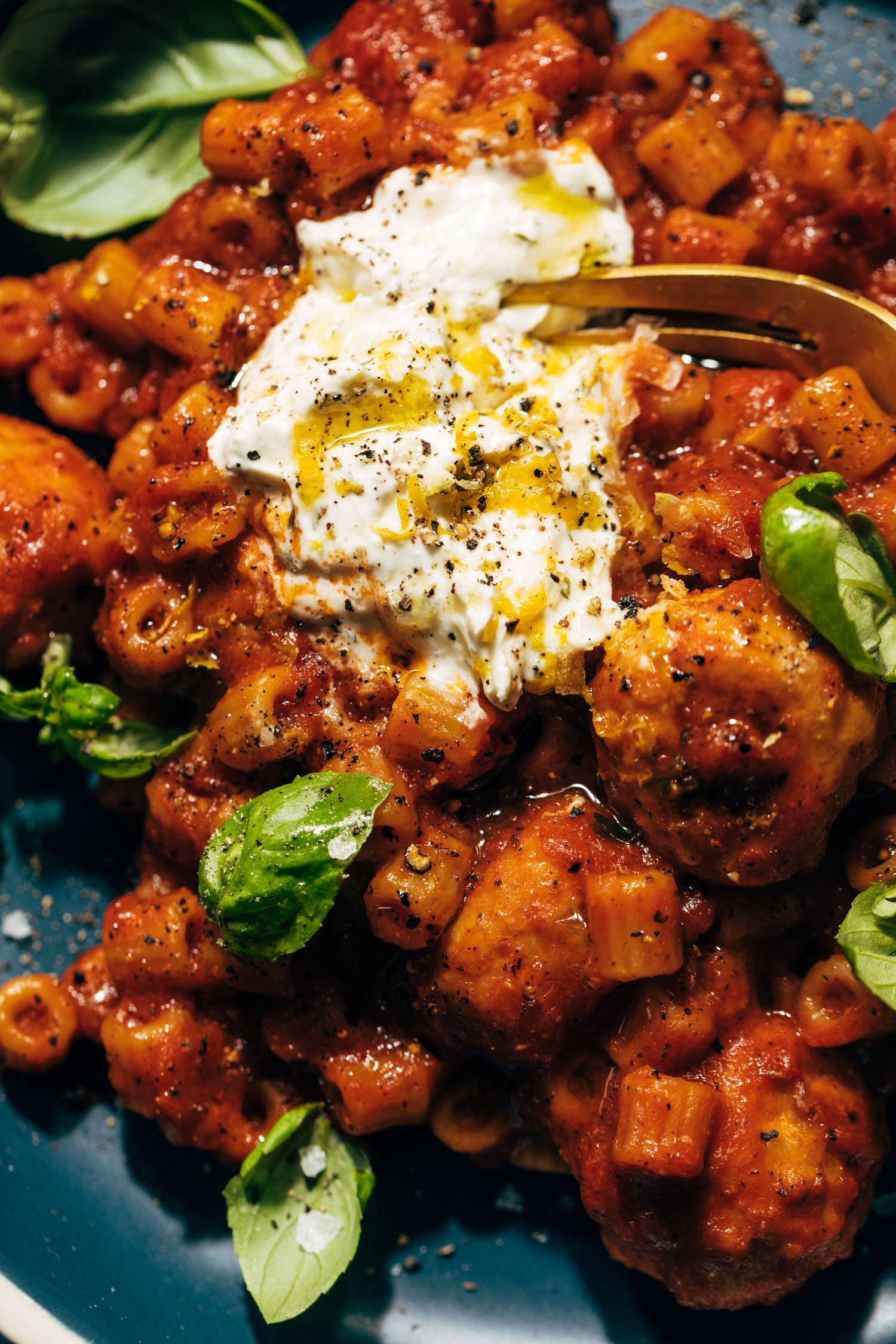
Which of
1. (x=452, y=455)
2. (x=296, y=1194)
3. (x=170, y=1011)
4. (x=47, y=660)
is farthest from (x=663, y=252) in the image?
(x=296, y=1194)

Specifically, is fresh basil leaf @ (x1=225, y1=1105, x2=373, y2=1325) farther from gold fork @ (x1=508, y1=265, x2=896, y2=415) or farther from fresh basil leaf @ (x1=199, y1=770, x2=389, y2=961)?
gold fork @ (x1=508, y1=265, x2=896, y2=415)

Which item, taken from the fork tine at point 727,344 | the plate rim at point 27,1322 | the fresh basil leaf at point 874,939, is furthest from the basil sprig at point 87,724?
the fresh basil leaf at point 874,939

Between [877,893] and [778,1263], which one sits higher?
[877,893]

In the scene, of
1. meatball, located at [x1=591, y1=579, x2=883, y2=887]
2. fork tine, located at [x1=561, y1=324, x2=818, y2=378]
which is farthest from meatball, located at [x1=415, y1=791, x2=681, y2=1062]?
fork tine, located at [x1=561, y1=324, x2=818, y2=378]

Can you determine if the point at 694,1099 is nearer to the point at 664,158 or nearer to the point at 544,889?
the point at 544,889

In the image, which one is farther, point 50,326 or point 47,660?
point 50,326

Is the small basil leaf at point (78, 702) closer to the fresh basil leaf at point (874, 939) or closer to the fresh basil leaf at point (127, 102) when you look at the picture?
the fresh basil leaf at point (127, 102)

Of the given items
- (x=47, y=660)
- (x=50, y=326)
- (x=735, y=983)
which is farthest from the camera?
(x=50, y=326)

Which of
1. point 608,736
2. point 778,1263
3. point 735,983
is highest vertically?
point 608,736
